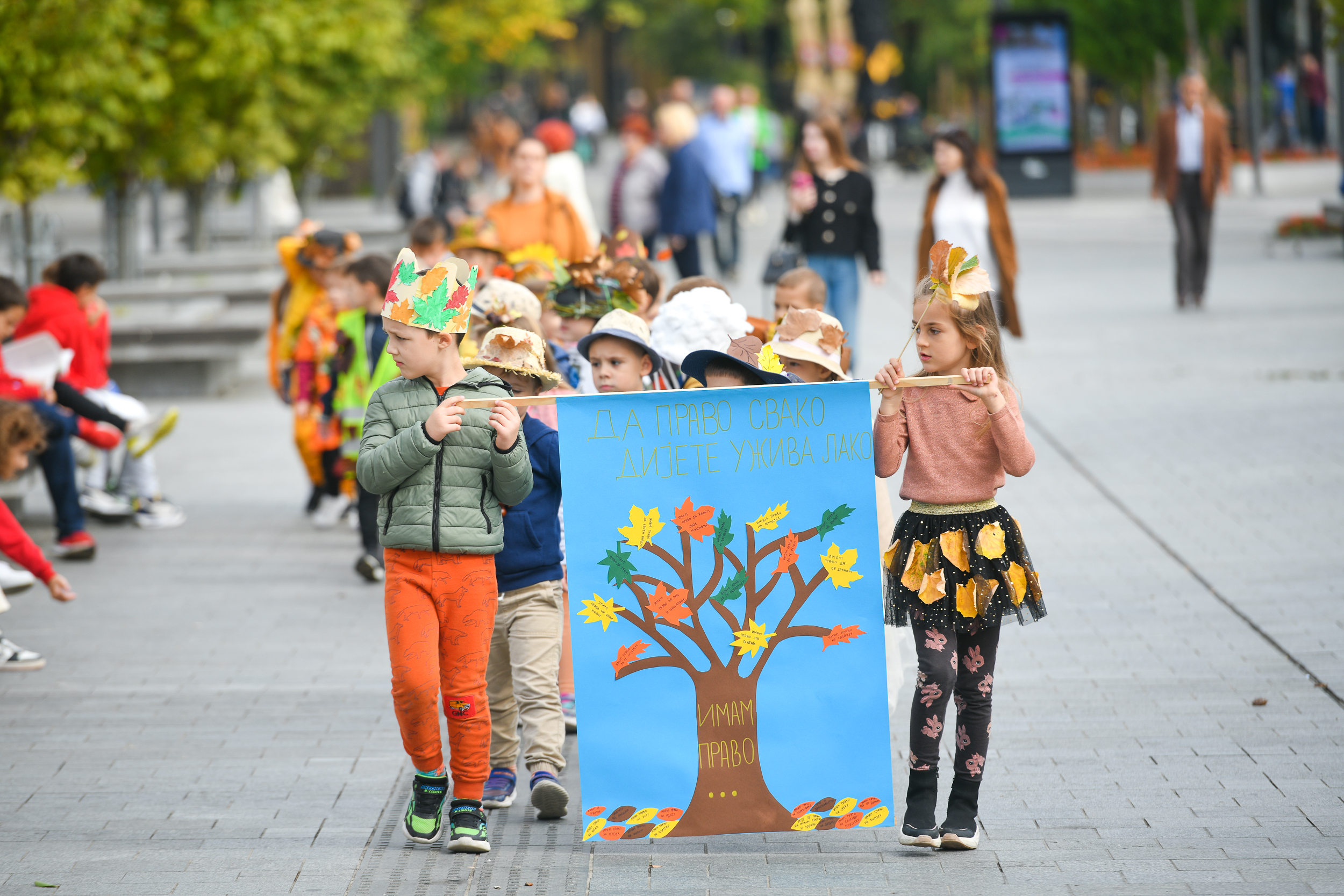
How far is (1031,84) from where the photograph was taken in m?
29.3

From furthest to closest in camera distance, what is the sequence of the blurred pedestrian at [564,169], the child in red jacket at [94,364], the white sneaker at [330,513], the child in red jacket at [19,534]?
the blurred pedestrian at [564,169]
the white sneaker at [330,513]
the child in red jacket at [94,364]
the child in red jacket at [19,534]

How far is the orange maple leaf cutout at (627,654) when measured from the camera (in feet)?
14.5

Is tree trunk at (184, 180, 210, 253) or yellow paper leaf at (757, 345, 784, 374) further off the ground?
tree trunk at (184, 180, 210, 253)

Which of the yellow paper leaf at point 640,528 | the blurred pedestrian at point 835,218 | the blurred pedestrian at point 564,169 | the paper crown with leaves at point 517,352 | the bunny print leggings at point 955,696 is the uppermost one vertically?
the blurred pedestrian at point 564,169

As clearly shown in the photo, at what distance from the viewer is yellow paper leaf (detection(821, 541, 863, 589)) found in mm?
4453

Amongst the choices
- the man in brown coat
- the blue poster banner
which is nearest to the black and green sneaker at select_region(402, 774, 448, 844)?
the blue poster banner

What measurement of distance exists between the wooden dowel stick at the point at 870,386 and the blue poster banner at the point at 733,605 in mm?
69

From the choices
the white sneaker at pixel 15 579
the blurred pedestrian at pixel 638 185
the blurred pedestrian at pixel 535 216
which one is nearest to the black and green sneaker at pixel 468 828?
the white sneaker at pixel 15 579

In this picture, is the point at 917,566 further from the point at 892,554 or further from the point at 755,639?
the point at 755,639

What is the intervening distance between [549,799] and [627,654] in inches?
23.8

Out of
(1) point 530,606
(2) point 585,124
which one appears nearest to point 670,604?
(1) point 530,606

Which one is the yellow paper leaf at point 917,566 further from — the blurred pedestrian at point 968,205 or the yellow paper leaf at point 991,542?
the blurred pedestrian at point 968,205

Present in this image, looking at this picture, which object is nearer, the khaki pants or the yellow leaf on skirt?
the yellow leaf on skirt

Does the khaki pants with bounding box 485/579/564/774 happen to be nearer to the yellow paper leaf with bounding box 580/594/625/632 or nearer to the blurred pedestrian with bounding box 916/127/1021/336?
the yellow paper leaf with bounding box 580/594/625/632
